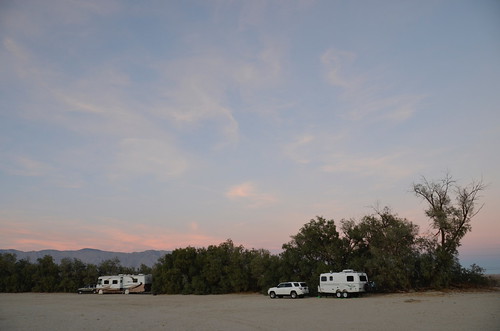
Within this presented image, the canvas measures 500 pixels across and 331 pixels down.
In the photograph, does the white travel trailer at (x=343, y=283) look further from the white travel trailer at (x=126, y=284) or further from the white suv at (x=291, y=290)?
the white travel trailer at (x=126, y=284)

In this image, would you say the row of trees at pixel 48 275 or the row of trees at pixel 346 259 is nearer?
the row of trees at pixel 346 259

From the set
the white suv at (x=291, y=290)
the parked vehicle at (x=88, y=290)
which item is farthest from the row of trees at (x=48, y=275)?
the white suv at (x=291, y=290)

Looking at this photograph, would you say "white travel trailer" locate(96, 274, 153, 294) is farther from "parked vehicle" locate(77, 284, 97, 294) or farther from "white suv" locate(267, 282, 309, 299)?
"white suv" locate(267, 282, 309, 299)

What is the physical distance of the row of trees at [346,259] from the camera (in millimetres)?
37156

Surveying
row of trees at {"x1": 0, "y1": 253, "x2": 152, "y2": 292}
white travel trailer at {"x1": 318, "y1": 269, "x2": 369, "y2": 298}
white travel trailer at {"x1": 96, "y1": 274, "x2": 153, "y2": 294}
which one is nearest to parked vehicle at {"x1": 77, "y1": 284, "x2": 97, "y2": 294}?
row of trees at {"x1": 0, "y1": 253, "x2": 152, "y2": 292}

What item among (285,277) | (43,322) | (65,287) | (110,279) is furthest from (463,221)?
(65,287)

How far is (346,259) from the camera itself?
42.3 meters

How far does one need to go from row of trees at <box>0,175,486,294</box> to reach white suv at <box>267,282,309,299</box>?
276 centimetres

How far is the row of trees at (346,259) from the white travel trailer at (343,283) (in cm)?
376

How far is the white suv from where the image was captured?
37.3m

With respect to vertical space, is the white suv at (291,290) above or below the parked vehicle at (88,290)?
above

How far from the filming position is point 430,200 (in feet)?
134

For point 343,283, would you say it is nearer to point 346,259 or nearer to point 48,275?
point 346,259

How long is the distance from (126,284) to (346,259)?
32.0 meters
